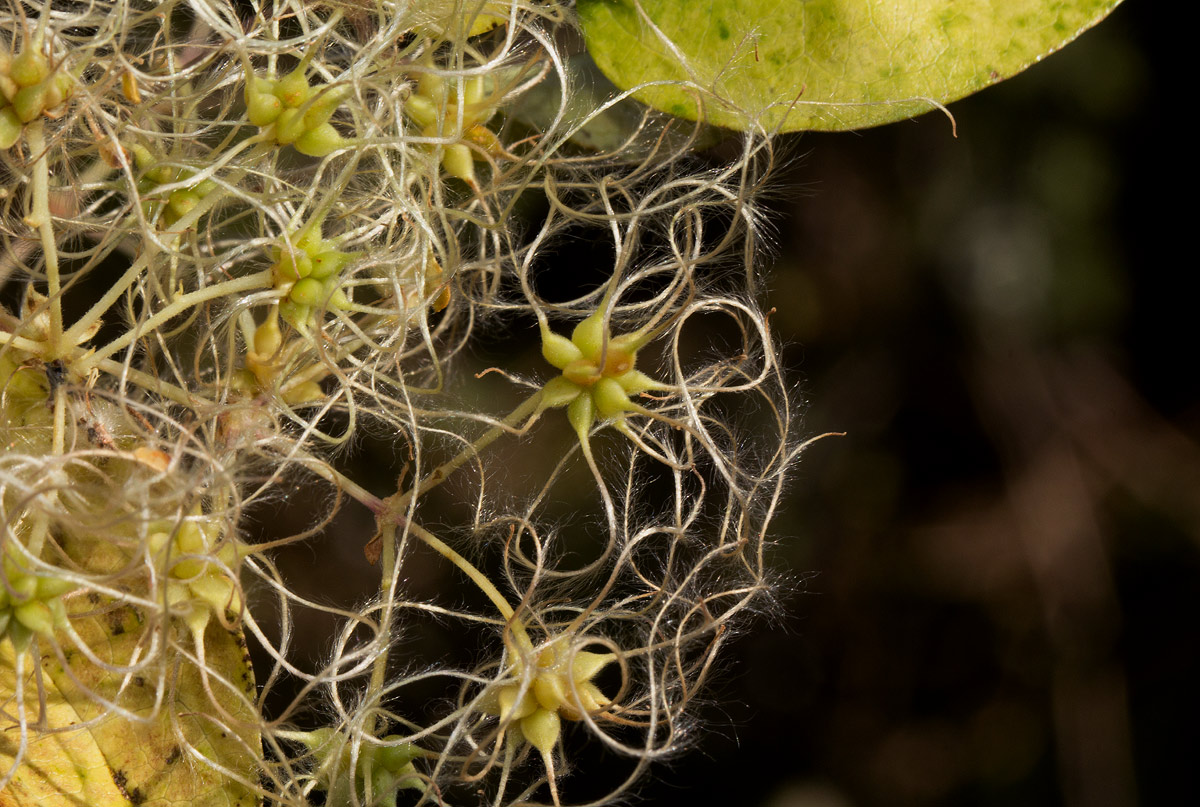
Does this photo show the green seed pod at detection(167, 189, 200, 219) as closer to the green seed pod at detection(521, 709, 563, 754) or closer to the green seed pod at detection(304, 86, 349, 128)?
the green seed pod at detection(304, 86, 349, 128)

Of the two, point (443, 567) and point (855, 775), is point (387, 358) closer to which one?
point (443, 567)

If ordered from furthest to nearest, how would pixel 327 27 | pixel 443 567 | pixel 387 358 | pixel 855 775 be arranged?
pixel 855 775 < pixel 443 567 < pixel 387 358 < pixel 327 27

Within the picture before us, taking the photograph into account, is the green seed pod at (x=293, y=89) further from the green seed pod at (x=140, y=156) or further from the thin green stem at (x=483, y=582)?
the thin green stem at (x=483, y=582)

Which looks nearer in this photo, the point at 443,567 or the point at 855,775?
the point at 443,567

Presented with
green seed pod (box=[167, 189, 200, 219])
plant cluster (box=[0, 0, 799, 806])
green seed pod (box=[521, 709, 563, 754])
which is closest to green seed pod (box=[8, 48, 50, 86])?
plant cluster (box=[0, 0, 799, 806])

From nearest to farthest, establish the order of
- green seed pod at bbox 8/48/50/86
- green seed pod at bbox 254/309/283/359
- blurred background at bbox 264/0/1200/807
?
green seed pod at bbox 8/48/50/86 < green seed pod at bbox 254/309/283/359 < blurred background at bbox 264/0/1200/807

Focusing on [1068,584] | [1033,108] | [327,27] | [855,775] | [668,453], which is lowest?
[855,775]

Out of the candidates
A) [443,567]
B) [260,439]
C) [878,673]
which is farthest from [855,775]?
[260,439]

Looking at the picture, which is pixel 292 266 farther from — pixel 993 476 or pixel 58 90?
pixel 993 476
